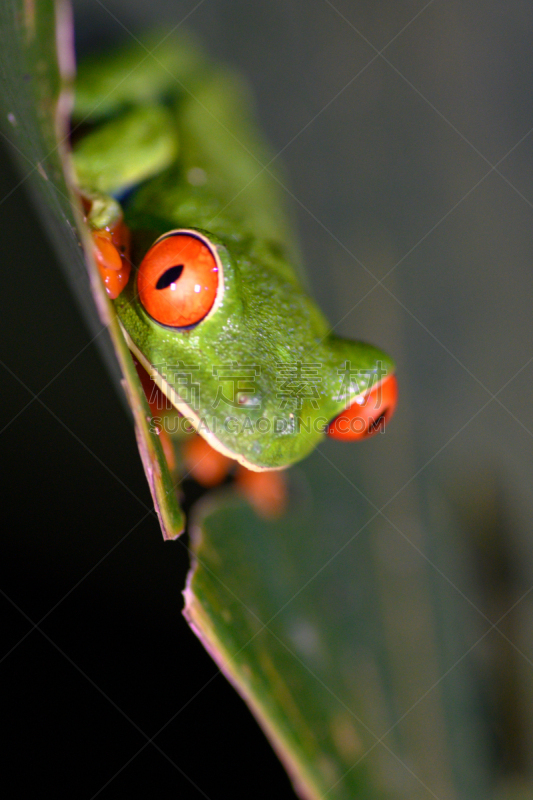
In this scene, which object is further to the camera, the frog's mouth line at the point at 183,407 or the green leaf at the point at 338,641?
the frog's mouth line at the point at 183,407

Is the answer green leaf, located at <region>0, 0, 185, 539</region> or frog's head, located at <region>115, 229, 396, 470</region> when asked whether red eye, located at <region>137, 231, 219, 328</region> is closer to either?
frog's head, located at <region>115, 229, 396, 470</region>

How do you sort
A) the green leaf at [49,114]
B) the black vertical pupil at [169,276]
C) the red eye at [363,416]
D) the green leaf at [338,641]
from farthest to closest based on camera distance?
the red eye at [363,416] < the black vertical pupil at [169,276] < the green leaf at [338,641] < the green leaf at [49,114]

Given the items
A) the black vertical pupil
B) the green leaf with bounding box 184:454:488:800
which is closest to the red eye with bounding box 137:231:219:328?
the black vertical pupil

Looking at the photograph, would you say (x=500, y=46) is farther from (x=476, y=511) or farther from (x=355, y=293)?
(x=476, y=511)

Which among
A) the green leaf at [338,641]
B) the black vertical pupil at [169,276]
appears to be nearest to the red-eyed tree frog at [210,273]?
the black vertical pupil at [169,276]

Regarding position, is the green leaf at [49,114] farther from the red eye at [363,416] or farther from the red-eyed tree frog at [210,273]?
the red eye at [363,416]

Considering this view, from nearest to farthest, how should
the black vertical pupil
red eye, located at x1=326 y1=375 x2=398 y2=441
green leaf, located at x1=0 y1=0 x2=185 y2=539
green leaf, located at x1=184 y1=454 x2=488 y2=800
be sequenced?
1. green leaf, located at x1=0 y1=0 x2=185 y2=539
2. green leaf, located at x1=184 y1=454 x2=488 y2=800
3. the black vertical pupil
4. red eye, located at x1=326 y1=375 x2=398 y2=441

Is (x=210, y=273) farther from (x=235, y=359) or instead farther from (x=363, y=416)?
(x=363, y=416)
